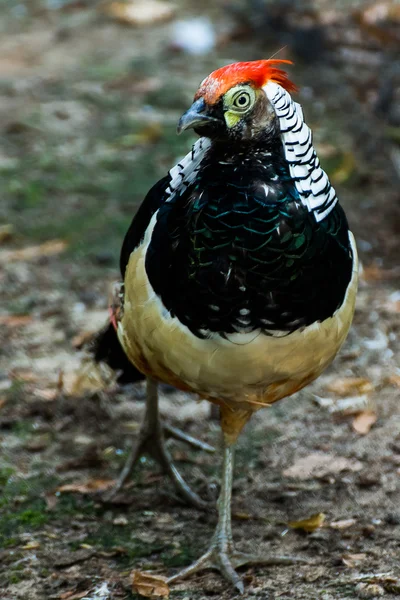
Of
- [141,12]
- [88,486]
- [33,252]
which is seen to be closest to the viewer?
[88,486]

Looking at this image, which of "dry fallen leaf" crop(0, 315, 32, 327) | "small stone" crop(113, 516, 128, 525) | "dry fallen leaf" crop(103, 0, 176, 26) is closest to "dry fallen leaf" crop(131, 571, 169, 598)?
"small stone" crop(113, 516, 128, 525)

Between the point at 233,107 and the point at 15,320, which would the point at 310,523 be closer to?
the point at 233,107

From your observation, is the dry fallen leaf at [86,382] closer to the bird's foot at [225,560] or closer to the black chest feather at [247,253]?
the bird's foot at [225,560]

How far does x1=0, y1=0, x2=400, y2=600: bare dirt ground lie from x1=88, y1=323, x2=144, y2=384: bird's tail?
32 centimetres

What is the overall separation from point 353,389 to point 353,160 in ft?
8.22

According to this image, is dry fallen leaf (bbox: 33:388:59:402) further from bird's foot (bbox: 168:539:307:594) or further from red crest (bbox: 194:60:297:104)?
red crest (bbox: 194:60:297:104)

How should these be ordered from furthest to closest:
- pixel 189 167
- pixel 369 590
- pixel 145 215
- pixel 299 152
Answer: pixel 145 215, pixel 369 590, pixel 189 167, pixel 299 152

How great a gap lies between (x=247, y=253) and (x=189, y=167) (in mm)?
356

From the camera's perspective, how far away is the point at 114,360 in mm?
3738

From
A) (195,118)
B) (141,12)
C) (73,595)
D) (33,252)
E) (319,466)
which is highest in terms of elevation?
(141,12)

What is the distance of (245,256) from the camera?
2.54 m

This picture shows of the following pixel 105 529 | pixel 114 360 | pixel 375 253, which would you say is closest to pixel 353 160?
pixel 375 253

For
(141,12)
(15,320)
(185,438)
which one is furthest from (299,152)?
(141,12)

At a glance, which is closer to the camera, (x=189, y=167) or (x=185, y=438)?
(x=189, y=167)
